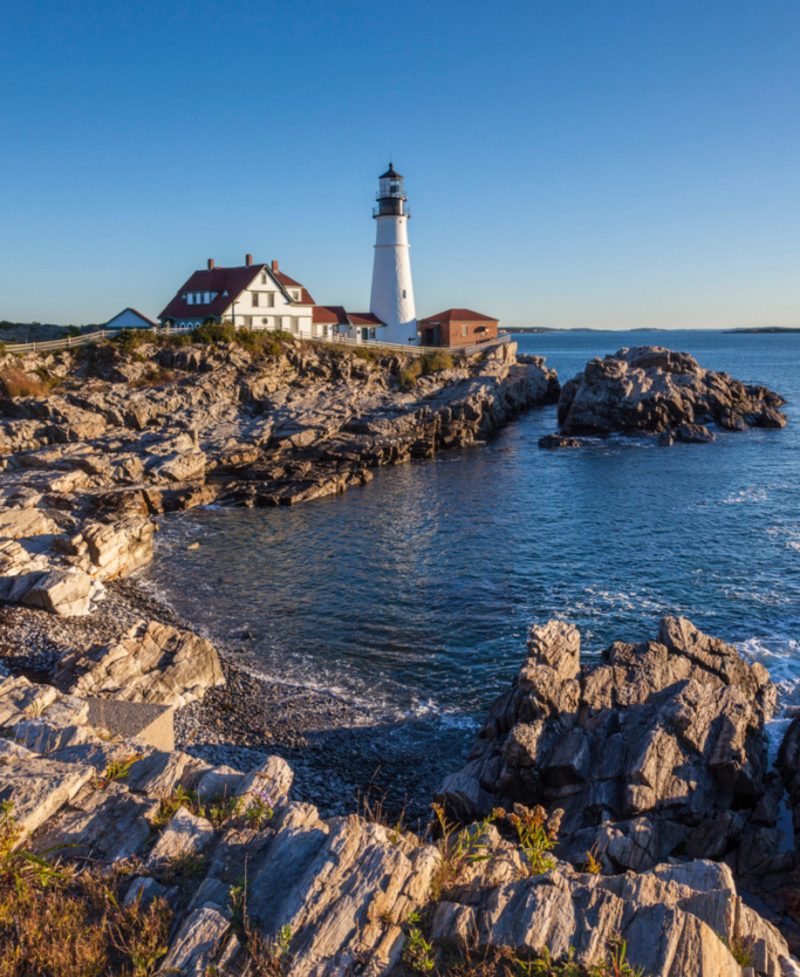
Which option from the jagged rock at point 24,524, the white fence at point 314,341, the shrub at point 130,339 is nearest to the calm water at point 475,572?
the jagged rock at point 24,524

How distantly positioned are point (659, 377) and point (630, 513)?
32.1 m

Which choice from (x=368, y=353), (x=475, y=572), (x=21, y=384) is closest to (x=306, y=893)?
(x=475, y=572)

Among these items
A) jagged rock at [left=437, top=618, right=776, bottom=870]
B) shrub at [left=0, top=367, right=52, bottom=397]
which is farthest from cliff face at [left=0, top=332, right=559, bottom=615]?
jagged rock at [left=437, top=618, right=776, bottom=870]

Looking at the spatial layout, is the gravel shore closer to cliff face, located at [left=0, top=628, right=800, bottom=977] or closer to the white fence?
cliff face, located at [left=0, top=628, right=800, bottom=977]

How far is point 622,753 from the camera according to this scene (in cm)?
1336

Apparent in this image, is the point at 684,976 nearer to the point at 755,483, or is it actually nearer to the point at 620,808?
the point at 620,808

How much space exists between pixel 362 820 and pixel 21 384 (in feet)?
170

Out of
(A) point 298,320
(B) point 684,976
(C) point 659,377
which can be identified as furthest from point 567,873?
(A) point 298,320

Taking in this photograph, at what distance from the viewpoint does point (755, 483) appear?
42406mm

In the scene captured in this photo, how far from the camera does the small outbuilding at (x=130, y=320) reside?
2628 inches

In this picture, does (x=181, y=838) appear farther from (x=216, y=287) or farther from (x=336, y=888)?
(x=216, y=287)

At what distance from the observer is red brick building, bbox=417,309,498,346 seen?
273 feet

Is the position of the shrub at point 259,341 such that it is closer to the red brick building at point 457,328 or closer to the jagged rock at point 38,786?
the red brick building at point 457,328

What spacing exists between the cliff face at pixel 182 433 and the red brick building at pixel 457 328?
27.1 ft
